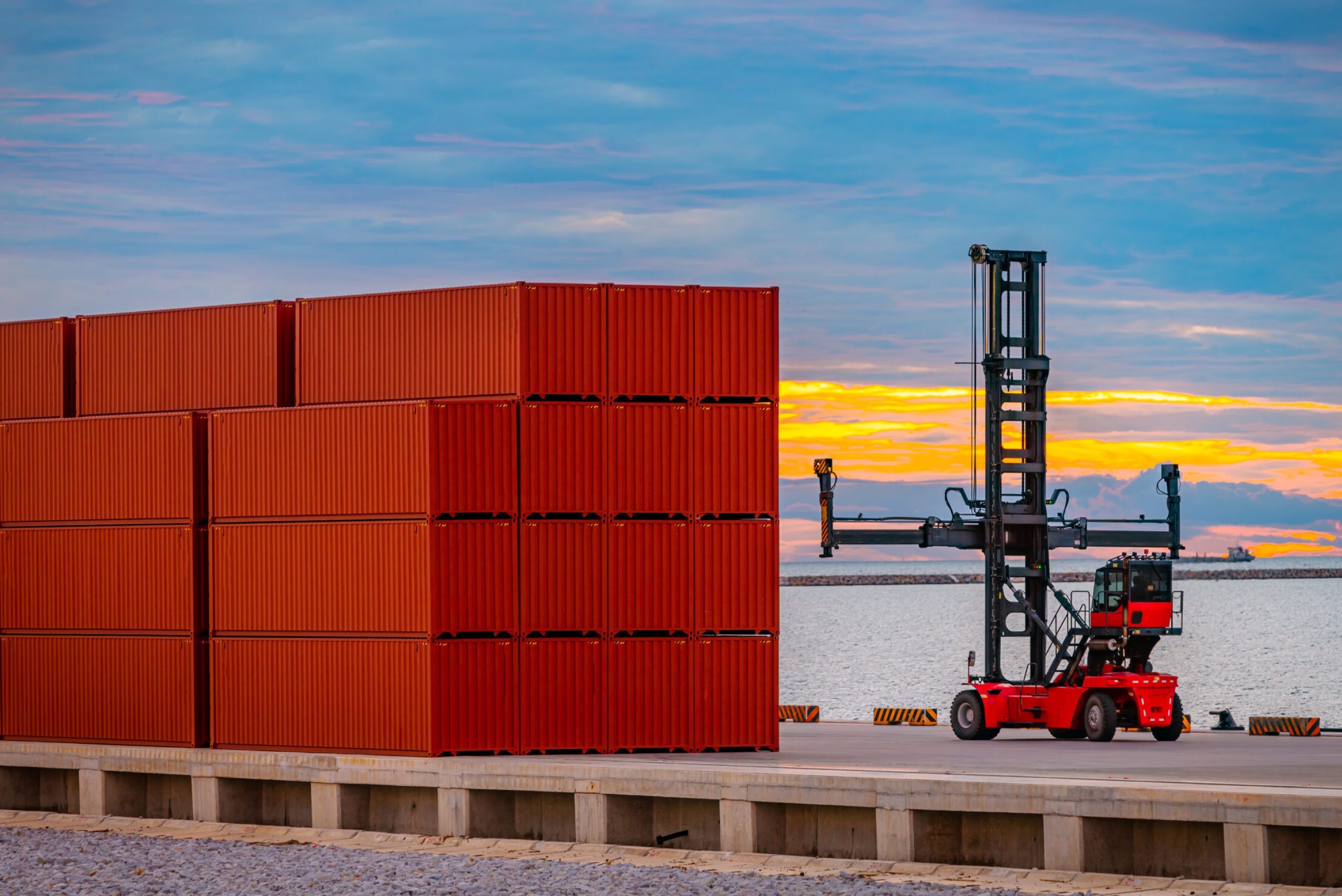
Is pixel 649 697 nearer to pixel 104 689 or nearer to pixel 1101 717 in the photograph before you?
pixel 1101 717

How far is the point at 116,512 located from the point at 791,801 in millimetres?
10387

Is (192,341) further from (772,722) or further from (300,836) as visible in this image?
(772,722)

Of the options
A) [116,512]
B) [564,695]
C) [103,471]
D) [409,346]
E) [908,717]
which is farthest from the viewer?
[908,717]

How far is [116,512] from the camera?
22.8 meters

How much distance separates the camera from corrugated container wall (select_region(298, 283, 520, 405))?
20.5 metres

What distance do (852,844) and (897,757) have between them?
9.72 ft

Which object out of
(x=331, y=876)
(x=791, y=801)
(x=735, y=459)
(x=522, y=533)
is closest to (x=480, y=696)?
(x=522, y=533)

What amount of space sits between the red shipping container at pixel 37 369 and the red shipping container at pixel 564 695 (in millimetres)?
8317

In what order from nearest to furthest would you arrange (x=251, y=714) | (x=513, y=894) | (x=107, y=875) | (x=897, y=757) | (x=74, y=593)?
(x=513, y=894) → (x=107, y=875) → (x=897, y=757) → (x=251, y=714) → (x=74, y=593)

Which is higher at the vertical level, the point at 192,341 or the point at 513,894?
the point at 192,341

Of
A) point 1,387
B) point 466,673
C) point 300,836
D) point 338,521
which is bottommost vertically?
point 300,836

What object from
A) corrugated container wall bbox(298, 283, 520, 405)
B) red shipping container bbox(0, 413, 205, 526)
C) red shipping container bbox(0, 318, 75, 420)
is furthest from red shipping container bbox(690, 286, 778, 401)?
red shipping container bbox(0, 318, 75, 420)

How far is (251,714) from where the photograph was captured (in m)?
21.6

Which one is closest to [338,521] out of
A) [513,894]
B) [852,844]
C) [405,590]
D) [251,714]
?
[405,590]
